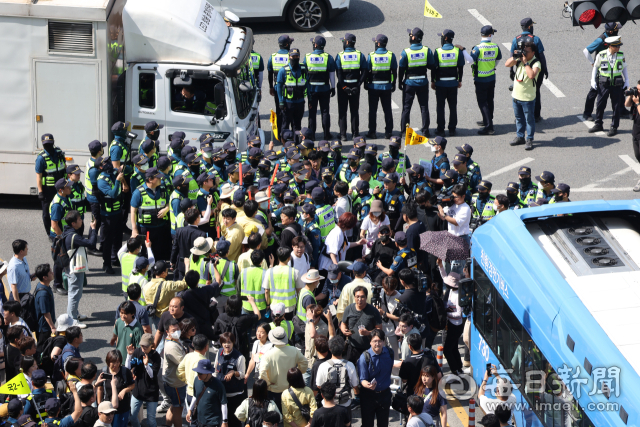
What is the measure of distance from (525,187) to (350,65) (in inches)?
211

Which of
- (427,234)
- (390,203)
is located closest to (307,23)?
(390,203)

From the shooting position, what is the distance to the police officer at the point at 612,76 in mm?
16438

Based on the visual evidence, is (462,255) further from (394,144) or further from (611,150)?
(611,150)

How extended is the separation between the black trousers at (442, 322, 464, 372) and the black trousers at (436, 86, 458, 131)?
290 inches

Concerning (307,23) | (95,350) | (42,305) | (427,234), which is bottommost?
(95,350)

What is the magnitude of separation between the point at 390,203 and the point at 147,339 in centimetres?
460

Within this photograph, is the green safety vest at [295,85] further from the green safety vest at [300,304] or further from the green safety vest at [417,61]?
the green safety vest at [300,304]

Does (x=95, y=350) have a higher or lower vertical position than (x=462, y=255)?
lower

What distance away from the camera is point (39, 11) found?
13453mm

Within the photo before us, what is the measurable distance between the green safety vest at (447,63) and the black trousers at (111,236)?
7.07m

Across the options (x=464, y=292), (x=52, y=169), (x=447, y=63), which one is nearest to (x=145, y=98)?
(x=52, y=169)

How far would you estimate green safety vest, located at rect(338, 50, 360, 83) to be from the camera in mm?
16562

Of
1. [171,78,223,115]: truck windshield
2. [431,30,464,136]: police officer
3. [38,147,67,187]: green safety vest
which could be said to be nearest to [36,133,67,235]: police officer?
[38,147,67,187]: green safety vest

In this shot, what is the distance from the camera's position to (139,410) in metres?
9.30
